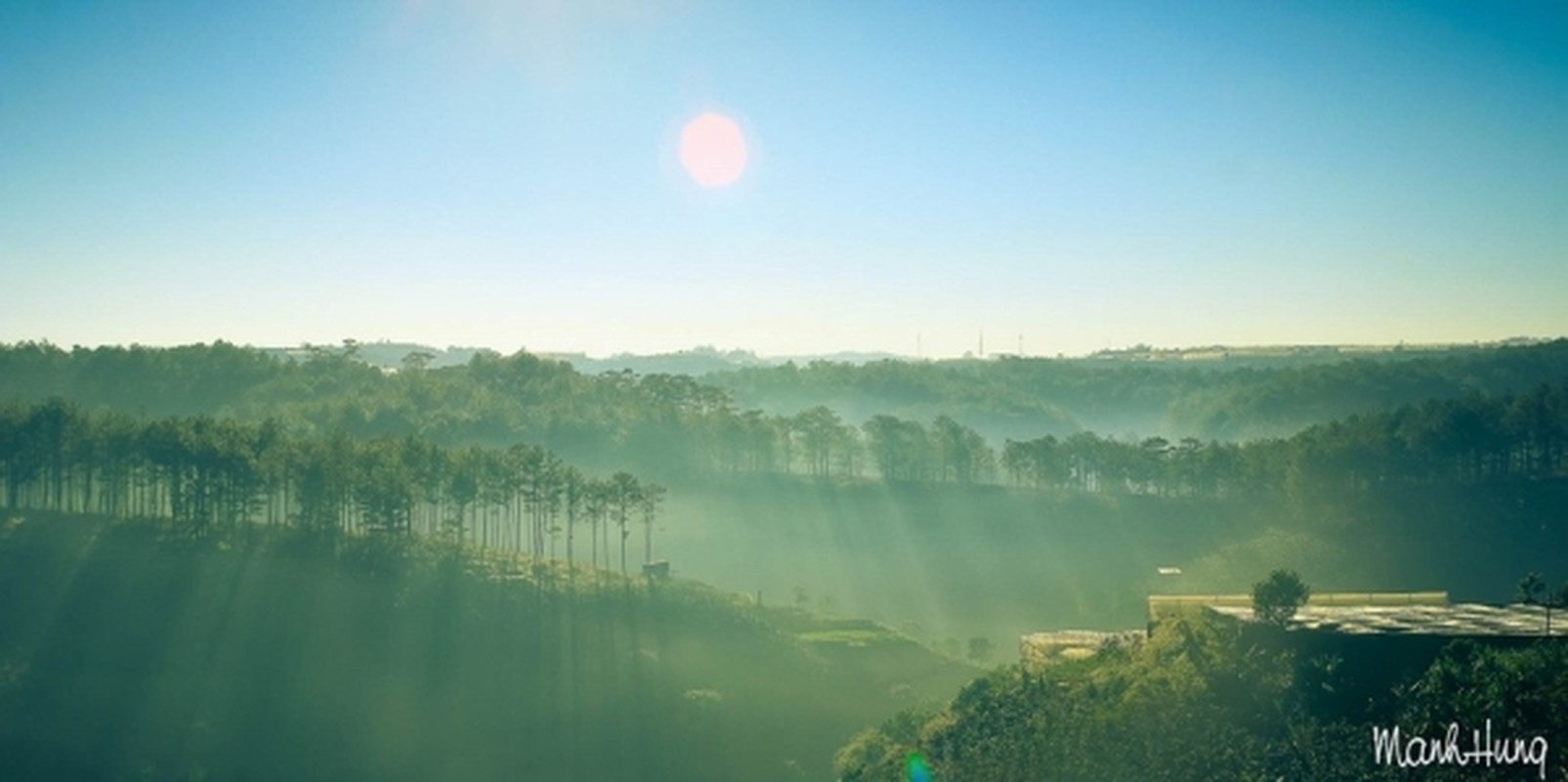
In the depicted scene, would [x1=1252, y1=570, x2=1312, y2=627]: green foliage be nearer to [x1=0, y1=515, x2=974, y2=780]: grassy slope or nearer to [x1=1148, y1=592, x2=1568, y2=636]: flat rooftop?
[x1=1148, y1=592, x2=1568, y2=636]: flat rooftop

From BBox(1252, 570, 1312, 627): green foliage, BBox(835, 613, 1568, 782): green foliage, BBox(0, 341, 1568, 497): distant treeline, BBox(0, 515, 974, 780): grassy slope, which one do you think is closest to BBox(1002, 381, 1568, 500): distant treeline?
BBox(0, 341, 1568, 497): distant treeline

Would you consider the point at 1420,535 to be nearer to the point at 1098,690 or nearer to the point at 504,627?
the point at 1098,690

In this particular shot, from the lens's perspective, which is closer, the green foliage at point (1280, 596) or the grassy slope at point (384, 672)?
the green foliage at point (1280, 596)

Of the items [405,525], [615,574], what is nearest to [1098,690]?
[615,574]

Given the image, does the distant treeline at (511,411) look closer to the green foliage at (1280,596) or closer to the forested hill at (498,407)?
the forested hill at (498,407)

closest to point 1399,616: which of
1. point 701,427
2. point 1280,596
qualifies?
point 1280,596

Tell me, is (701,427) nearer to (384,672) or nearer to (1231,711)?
(384,672)

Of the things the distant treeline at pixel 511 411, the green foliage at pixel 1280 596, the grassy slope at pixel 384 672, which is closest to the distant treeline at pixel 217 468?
the grassy slope at pixel 384 672
